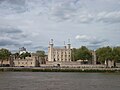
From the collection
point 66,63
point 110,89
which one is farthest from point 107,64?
point 110,89

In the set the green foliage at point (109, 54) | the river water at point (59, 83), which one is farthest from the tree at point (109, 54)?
the river water at point (59, 83)

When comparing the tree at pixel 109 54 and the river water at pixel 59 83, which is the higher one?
the tree at pixel 109 54

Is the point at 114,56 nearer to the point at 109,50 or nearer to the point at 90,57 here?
the point at 109,50

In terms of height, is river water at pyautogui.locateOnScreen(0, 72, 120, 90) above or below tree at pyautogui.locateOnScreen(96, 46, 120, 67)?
below

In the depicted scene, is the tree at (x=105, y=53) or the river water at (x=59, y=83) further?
the tree at (x=105, y=53)

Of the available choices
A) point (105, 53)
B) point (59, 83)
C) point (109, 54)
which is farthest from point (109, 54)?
point (59, 83)

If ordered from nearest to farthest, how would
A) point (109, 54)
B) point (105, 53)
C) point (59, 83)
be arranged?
point (59, 83) → point (109, 54) → point (105, 53)

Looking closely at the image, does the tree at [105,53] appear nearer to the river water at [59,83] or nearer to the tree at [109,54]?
the tree at [109,54]

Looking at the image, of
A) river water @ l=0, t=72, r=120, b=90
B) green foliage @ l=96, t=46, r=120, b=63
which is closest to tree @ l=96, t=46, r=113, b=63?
green foliage @ l=96, t=46, r=120, b=63

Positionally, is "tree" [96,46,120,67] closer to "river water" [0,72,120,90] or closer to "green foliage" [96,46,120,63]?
"green foliage" [96,46,120,63]

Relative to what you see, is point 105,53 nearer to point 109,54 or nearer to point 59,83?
point 109,54

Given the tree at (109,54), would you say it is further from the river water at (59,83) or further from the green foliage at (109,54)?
the river water at (59,83)

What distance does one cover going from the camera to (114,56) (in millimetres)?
168375

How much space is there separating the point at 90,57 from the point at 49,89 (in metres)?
146
